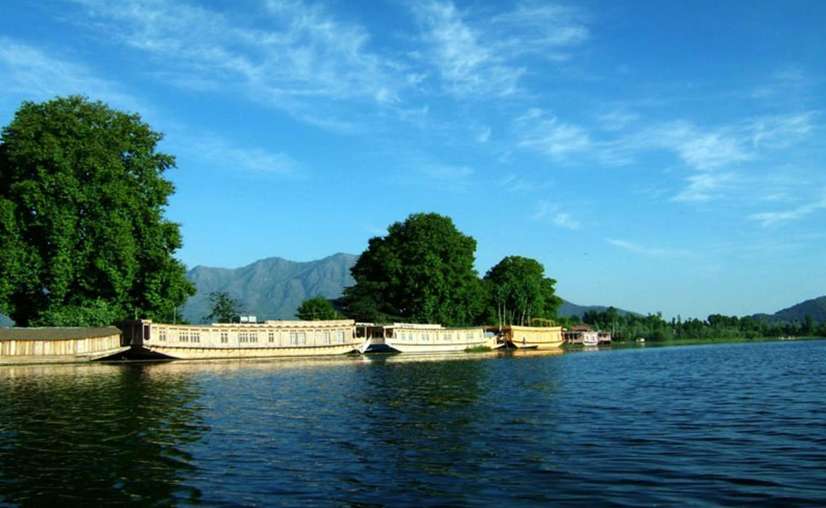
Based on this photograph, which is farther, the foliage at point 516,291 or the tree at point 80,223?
the foliage at point 516,291

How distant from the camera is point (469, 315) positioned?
424ft

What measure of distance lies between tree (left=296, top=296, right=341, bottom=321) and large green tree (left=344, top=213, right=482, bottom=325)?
155 inches

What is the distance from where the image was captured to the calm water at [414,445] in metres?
15.7

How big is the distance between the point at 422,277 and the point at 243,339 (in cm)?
4295

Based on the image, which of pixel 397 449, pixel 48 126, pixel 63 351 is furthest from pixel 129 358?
pixel 397 449

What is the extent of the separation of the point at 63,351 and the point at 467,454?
56.1 metres

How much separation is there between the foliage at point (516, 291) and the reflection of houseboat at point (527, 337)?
783cm

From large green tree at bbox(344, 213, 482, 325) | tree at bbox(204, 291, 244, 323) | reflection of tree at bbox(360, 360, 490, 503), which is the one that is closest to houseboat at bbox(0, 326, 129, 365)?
reflection of tree at bbox(360, 360, 490, 503)

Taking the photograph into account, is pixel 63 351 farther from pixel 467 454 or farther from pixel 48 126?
pixel 467 454

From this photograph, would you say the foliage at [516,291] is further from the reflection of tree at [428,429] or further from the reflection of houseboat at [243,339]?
the reflection of tree at [428,429]

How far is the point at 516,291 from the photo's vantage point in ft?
485

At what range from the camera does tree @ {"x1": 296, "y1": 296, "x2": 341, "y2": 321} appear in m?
111

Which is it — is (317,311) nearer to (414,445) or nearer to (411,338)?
(411,338)

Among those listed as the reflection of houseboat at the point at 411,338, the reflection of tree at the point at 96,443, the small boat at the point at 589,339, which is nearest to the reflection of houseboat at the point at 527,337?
the reflection of houseboat at the point at 411,338
